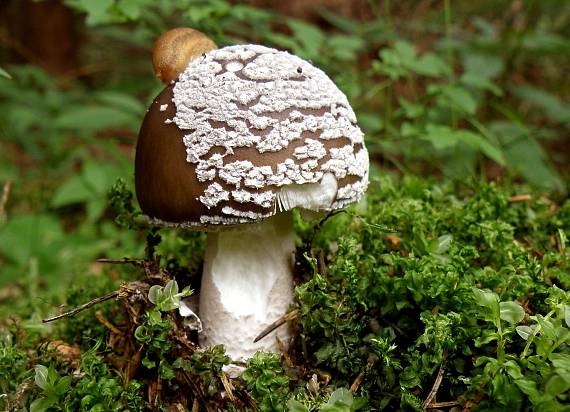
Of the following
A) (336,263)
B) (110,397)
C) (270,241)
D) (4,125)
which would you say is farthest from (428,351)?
(4,125)

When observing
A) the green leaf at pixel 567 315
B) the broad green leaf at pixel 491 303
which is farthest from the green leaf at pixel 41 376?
the green leaf at pixel 567 315

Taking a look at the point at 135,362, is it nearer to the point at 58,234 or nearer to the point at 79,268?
the point at 79,268

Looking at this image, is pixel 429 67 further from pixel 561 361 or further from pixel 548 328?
pixel 561 361

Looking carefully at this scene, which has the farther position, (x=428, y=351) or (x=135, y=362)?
(x=135, y=362)

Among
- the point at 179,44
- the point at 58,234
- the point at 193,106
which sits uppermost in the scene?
the point at 179,44

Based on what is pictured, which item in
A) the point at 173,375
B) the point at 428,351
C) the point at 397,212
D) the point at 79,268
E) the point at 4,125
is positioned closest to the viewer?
the point at 428,351

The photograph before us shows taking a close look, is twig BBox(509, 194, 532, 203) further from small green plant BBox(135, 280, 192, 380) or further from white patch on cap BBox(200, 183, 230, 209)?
small green plant BBox(135, 280, 192, 380)

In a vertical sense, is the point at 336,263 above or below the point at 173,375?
above

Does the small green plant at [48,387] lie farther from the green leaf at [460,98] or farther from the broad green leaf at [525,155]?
the broad green leaf at [525,155]

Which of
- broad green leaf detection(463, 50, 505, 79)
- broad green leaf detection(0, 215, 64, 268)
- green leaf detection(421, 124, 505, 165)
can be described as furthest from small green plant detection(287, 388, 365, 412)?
broad green leaf detection(463, 50, 505, 79)
